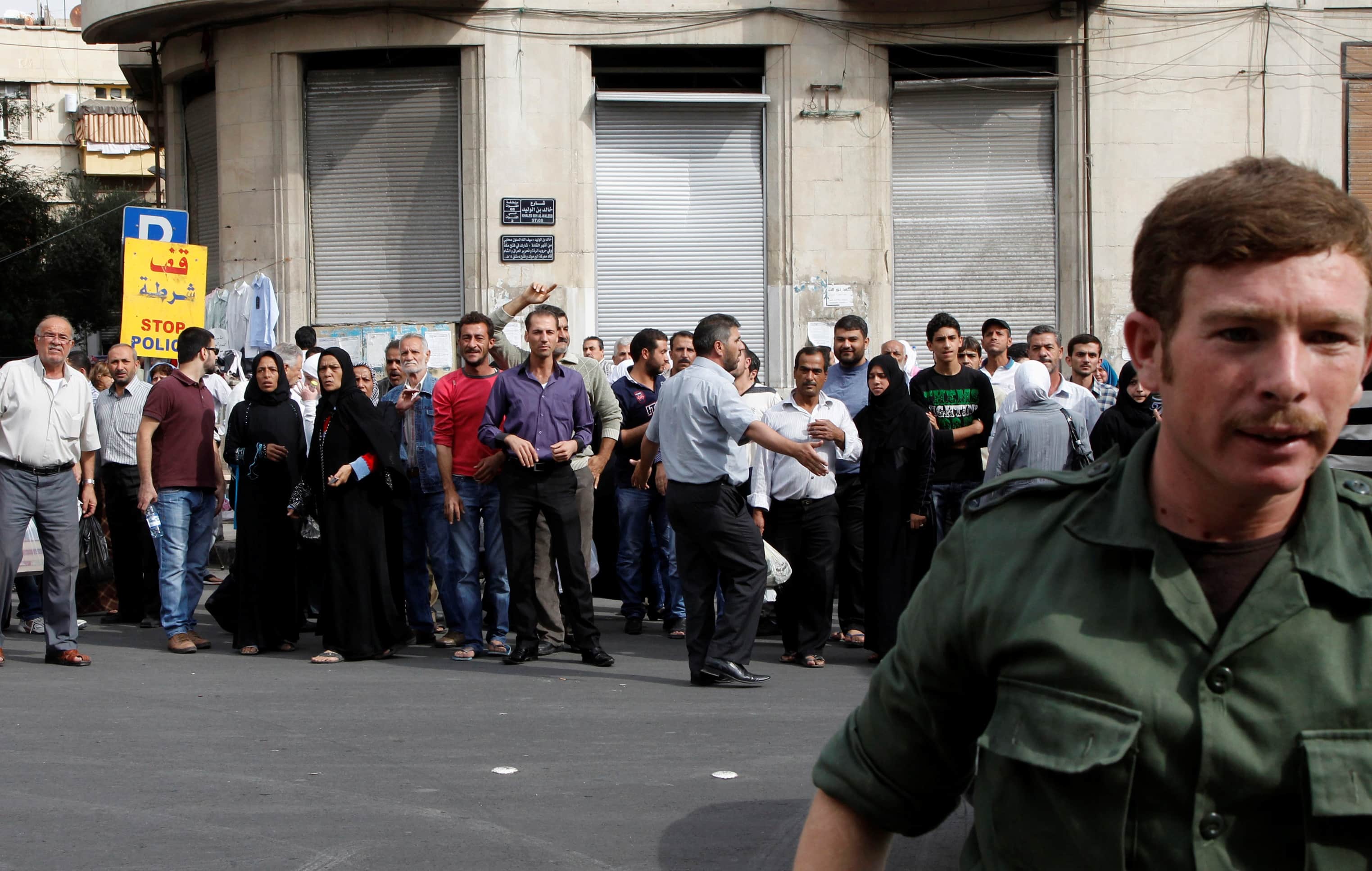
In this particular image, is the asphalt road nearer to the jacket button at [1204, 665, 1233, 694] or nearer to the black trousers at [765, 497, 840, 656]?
the black trousers at [765, 497, 840, 656]

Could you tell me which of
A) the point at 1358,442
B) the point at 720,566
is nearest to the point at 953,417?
the point at 720,566

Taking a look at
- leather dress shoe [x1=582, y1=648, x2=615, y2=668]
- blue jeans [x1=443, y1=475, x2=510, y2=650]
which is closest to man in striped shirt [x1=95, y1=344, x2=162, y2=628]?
blue jeans [x1=443, y1=475, x2=510, y2=650]

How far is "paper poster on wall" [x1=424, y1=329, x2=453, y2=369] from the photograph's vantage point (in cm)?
1770

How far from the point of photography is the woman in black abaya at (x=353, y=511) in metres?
9.66

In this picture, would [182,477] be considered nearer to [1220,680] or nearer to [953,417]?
[953,417]

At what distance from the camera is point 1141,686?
1.64 metres

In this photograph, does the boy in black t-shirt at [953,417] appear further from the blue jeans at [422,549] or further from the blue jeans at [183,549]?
the blue jeans at [183,549]

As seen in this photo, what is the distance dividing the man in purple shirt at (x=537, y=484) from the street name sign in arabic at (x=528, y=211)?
347 inches

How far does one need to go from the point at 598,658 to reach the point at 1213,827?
25.3 ft

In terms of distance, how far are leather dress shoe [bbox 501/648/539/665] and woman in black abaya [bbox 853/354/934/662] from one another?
2140 millimetres

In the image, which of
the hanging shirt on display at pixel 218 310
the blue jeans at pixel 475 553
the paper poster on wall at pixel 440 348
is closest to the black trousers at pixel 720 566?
the blue jeans at pixel 475 553

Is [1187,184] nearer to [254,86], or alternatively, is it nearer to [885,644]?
[885,644]

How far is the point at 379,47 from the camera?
18062 mm

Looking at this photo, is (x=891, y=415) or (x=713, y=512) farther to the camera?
(x=891, y=415)
